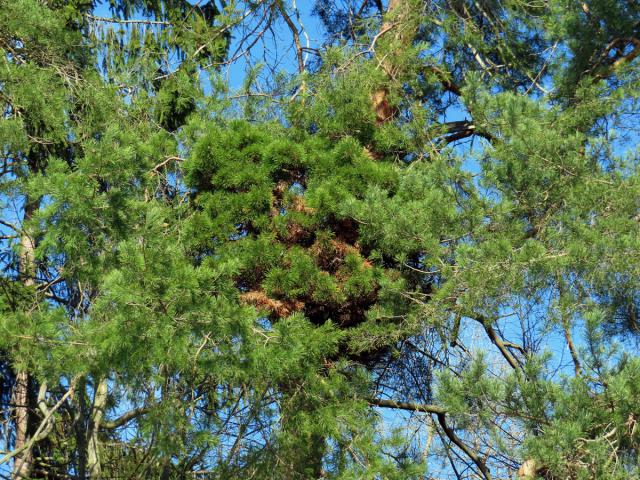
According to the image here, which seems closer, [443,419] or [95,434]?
[95,434]

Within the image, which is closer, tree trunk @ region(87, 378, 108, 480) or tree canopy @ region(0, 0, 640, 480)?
tree canopy @ region(0, 0, 640, 480)

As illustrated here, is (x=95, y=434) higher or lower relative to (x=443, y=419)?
higher

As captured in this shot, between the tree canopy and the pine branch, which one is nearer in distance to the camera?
the tree canopy

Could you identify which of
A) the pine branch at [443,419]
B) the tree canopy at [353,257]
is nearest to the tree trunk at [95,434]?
the tree canopy at [353,257]

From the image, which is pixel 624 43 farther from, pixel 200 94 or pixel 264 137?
pixel 200 94

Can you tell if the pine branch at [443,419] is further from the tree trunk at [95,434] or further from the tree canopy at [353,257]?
the tree trunk at [95,434]

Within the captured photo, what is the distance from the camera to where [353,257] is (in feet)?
21.0

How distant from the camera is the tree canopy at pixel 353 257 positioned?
523 centimetres

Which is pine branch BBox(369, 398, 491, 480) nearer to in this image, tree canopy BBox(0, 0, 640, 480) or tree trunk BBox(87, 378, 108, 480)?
tree canopy BBox(0, 0, 640, 480)

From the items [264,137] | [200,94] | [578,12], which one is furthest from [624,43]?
[200,94]

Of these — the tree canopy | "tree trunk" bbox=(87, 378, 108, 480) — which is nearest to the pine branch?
the tree canopy

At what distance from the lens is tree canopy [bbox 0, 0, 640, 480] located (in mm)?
5227

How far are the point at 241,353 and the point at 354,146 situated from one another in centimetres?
196

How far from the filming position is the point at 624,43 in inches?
270
